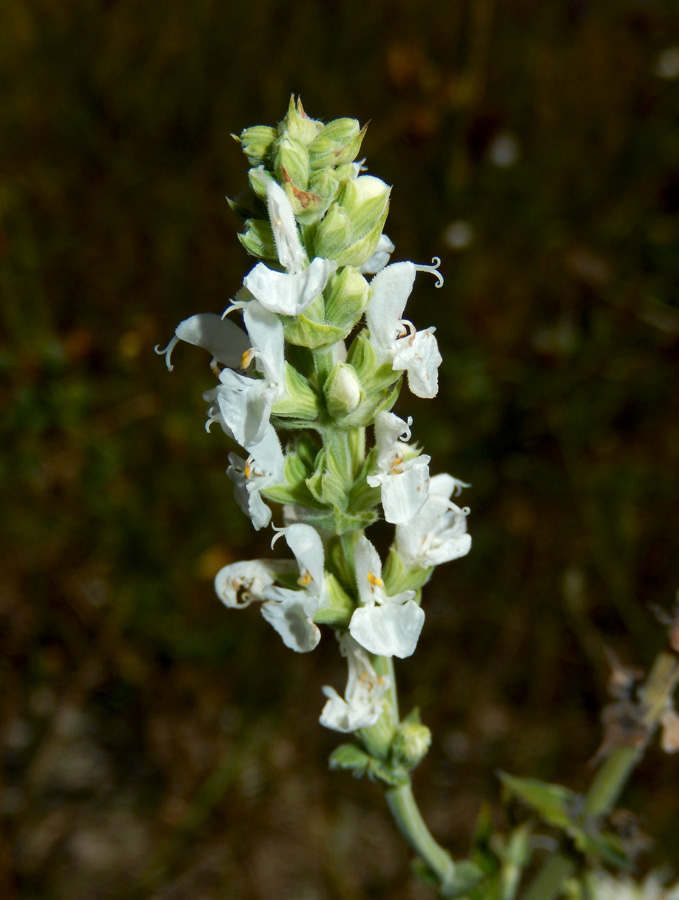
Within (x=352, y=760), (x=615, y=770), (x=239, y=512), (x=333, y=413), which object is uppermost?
(x=333, y=413)

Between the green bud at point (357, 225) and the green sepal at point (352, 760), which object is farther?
the green sepal at point (352, 760)

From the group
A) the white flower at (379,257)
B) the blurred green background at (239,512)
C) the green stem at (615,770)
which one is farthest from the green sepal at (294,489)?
the blurred green background at (239,512)

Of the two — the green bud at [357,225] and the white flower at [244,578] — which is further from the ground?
the green bud at [357,225]

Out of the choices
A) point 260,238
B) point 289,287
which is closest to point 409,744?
point 289,287

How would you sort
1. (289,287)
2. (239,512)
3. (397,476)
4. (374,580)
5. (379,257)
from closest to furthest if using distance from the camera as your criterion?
(289,287) < (397,476) < (374,580) < (379,257) < (239,512)

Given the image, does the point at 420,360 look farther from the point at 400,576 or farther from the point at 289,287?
the point at 400,576

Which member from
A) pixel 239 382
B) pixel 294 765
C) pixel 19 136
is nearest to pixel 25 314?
pixel 19 136

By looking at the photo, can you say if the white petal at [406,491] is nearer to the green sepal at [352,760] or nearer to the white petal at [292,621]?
the white petal at [292,621]

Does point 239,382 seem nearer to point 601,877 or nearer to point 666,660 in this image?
point 666,660
